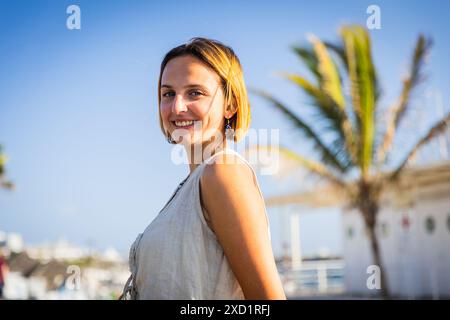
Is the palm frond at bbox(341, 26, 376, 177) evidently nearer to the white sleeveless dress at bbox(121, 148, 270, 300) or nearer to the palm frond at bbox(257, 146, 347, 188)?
the palm frond at bbox(257, 146, 347, 188)

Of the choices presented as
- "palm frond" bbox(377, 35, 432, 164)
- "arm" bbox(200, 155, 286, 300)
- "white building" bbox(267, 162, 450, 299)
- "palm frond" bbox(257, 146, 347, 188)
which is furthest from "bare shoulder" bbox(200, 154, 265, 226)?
"white building" bbox(267, 162, 450, 299)

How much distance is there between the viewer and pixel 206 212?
0.85 m

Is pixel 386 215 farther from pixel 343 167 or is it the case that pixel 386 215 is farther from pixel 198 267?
pixel 198 267

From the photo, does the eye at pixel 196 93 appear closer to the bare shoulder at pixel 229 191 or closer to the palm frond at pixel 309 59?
the bare shoulder at pixel 229 191

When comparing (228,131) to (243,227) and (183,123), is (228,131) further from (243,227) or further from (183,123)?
(243,227)

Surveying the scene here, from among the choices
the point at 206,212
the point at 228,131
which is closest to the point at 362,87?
the point at 228,131

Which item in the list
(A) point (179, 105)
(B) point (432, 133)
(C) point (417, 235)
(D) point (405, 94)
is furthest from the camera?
(C) point (417, 235)

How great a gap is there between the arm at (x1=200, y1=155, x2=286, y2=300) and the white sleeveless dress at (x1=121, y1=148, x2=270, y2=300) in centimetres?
3

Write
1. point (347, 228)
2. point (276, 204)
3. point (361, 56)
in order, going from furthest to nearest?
point (276, 204) → point (347, 228) → point (361, 56)

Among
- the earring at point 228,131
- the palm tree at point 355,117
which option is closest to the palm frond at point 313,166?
the palm tree at point 355,117

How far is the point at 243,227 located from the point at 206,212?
80mm

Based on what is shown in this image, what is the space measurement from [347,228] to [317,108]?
14.3ft

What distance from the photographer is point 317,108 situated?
28.9 feet
